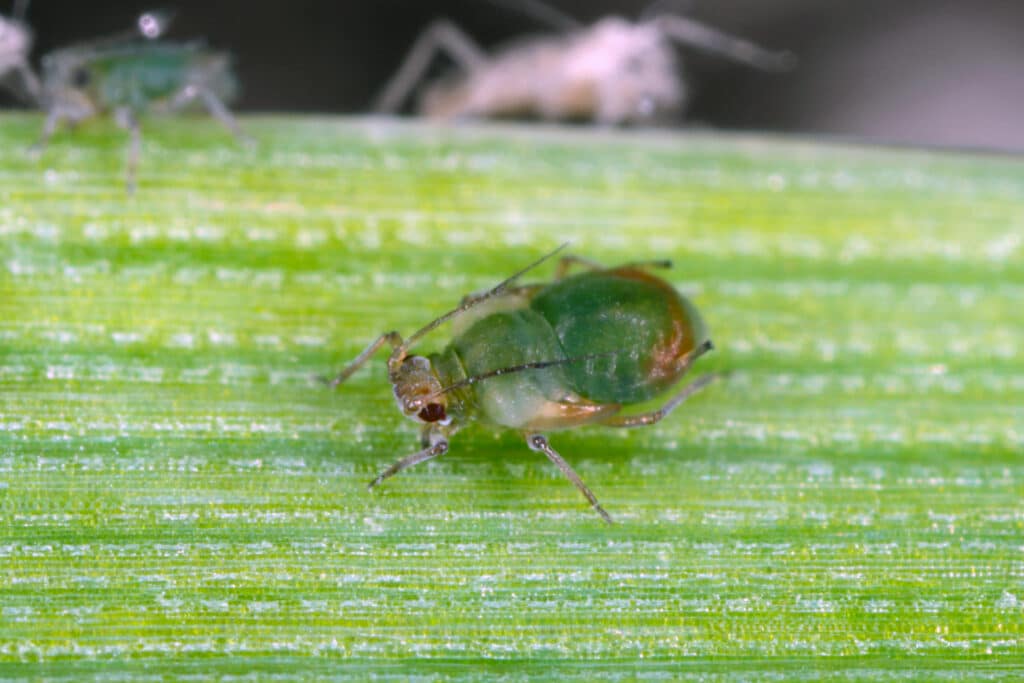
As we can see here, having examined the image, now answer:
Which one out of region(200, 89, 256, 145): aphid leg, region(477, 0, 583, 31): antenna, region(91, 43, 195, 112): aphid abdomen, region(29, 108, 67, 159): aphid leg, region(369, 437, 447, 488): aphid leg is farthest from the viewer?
Answer: region(477, 0, 583, 31): antenna

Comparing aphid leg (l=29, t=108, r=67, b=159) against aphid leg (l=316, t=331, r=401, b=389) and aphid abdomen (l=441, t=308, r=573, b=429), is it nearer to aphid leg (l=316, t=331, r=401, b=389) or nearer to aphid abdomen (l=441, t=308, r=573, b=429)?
aphid leg (l=316, t=331, r=401, b=389)

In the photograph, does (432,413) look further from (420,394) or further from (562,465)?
→ (562,465)

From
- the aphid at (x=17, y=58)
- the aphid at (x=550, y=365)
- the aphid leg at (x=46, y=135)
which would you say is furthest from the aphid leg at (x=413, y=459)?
the aphid at (x=17, y=58)

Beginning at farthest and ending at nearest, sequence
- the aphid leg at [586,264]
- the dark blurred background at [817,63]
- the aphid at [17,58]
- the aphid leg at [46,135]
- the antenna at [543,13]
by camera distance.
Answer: the antenna at [543,13], the dark blurred background at [817,63], the aphid at [17,58], the aphid leg at [46,135], the aphid leg at [586,264]

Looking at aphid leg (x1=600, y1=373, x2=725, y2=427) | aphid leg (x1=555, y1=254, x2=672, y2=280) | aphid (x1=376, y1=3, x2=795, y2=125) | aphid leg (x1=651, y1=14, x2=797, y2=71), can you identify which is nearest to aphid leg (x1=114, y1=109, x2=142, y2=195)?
aphid leg (x1=555, y1=254, x2=672, y2=280)

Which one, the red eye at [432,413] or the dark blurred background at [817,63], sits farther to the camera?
the dark blurred background at [817,63]

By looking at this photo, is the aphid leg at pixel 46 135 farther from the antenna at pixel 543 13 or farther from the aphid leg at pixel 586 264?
the antenna at pixel 543 13
